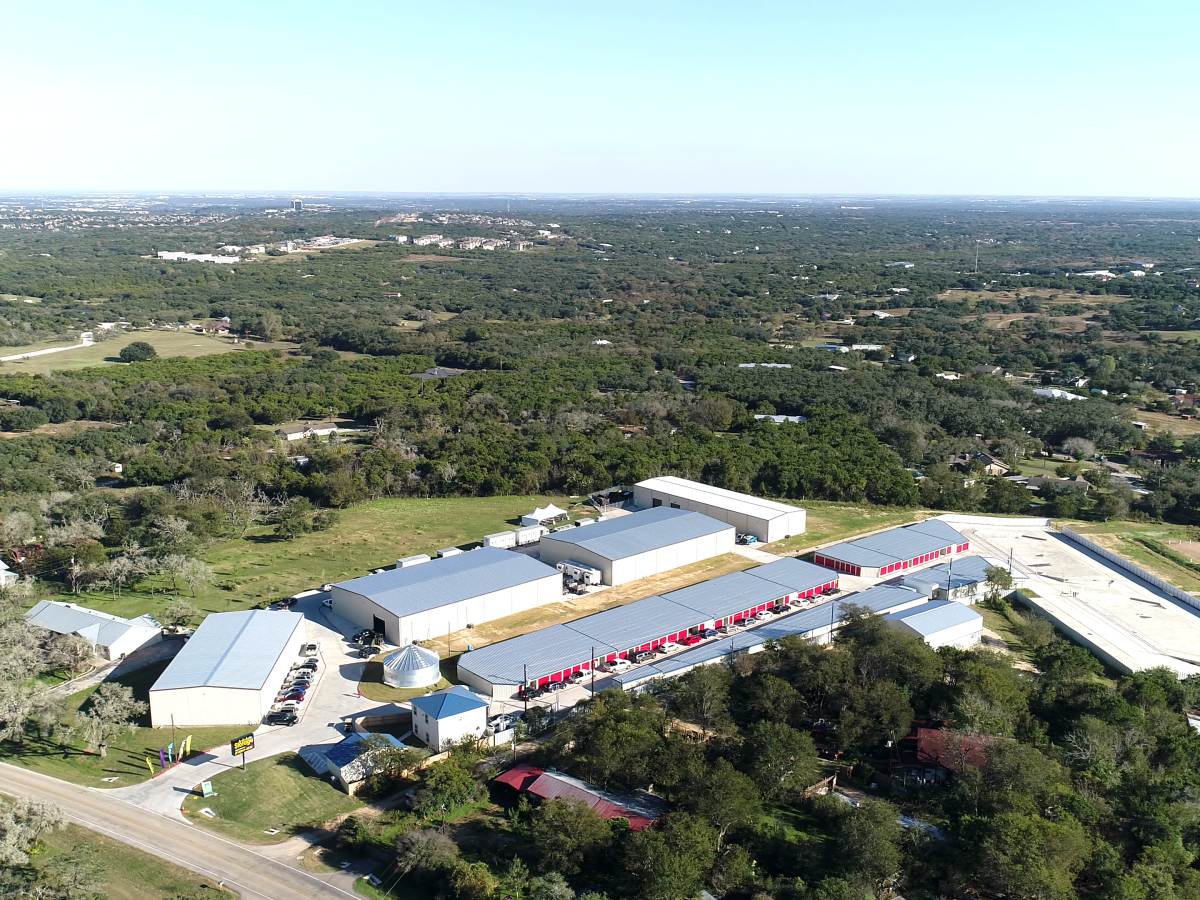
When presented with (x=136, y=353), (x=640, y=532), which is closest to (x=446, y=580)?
(x=640, y=532)

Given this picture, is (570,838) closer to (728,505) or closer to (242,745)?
(242,745)

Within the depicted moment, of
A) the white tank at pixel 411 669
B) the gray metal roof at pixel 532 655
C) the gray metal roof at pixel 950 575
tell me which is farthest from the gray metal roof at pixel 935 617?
the white tank at pixel 411 669

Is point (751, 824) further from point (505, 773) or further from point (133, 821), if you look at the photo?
point (133, 821)

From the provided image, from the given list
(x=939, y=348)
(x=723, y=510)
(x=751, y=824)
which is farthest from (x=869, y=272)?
(x=751, y=824)

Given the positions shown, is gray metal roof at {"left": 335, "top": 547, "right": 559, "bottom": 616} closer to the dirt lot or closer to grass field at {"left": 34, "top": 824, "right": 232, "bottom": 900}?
the dirt lot

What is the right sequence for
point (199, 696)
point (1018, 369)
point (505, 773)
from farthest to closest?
point (1018, 369) < point (199, 696) < point (505, 773)

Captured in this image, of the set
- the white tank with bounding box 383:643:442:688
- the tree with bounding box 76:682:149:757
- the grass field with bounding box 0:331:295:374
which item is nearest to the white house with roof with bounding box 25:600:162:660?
the tree with bounding box 76:682:149:757
